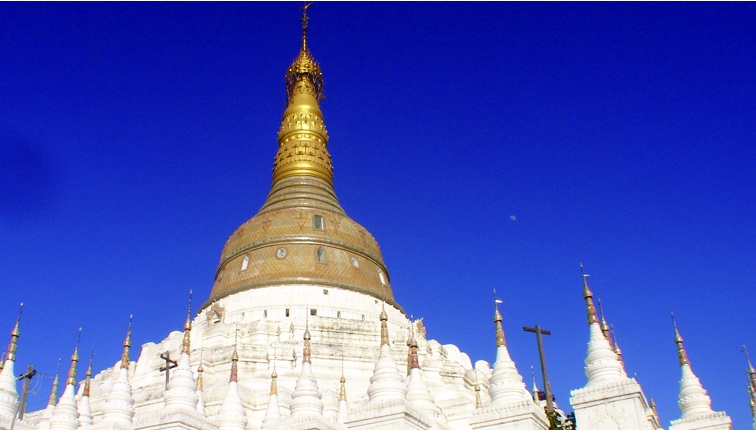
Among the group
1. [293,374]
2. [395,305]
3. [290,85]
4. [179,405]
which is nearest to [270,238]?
[395,305]

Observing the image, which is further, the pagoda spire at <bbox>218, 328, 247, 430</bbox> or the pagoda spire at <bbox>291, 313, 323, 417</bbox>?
the pagoda spire at <bbox>218, 328, 247, 430</bbox>

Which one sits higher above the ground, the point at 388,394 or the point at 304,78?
the point at 304,78

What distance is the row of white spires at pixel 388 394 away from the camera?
1512cm

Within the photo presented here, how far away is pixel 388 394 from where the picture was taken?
50.0ft

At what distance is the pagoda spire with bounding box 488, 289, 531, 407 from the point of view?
15.7m

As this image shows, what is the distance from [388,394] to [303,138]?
3691 cm

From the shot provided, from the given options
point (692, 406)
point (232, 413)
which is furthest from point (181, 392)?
point (692, 406)

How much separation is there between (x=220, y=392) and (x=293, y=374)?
11.5 feet

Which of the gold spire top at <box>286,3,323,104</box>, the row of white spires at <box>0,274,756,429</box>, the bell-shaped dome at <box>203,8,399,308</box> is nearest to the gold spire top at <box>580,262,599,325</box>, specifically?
the row of white spires at <box>0,274,756,429</box>

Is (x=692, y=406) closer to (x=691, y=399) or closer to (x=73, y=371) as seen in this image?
(x=691, y=399)

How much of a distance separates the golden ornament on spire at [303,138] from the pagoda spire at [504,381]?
110ft

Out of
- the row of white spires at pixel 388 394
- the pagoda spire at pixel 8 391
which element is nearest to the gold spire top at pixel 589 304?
the row of white spires at pixel 388 394

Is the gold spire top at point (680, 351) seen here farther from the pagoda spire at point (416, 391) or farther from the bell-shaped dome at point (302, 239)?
the bell-shaped dome at point (302, 239)

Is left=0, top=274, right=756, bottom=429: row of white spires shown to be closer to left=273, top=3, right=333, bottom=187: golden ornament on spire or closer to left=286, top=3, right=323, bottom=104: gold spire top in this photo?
left=273, top=3, right=333, bottom=187: golden ornament on spire
